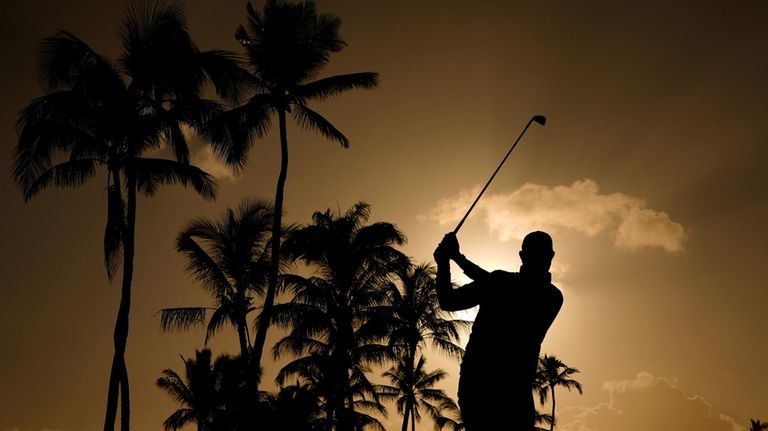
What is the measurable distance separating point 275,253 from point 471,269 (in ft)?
43.8

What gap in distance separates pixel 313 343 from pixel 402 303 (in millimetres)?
5131

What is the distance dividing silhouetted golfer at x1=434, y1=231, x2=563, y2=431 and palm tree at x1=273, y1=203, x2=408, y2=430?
17875 millimetres

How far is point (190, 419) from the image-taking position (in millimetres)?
37375

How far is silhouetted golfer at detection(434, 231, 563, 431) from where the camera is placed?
2760mm

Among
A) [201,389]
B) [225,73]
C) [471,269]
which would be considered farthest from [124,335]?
[201,389]

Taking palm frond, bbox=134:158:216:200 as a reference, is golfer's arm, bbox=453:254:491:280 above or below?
below

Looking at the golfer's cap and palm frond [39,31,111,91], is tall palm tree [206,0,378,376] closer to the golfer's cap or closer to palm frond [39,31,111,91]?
palm frond [39,31,111,91]

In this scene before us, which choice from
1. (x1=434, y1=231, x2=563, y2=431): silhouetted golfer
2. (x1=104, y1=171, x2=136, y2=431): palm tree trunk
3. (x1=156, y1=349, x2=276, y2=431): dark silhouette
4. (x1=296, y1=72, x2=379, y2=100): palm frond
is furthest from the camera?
(x1=156, y1=349, x2=276, y2=431): dark silhouette

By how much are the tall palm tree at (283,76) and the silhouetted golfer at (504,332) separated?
13668 millimetres

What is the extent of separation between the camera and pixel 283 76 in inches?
674

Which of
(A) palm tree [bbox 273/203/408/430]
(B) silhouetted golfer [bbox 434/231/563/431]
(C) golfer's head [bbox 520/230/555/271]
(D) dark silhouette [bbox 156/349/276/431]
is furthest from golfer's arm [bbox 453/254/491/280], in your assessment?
(D) dark silhouette [bbox 156/349/276/431]

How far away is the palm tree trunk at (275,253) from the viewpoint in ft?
49.5

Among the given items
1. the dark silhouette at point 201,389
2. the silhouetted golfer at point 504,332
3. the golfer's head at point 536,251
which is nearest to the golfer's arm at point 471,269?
the silhouetted golfer at point 504,332

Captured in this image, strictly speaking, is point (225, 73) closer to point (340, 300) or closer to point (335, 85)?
point (335, 85)
